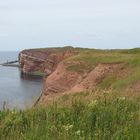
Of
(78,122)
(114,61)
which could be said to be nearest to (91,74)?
(114,61)

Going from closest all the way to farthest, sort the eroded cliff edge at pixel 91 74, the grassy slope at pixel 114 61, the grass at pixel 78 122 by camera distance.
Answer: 1. the grass at pixel 78 122
2. the grassy slope at pixel 114 61
3. the eroded cliff edge at pixel 91 74

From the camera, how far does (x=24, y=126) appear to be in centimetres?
866

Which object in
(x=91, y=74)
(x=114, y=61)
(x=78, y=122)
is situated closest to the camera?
(x=78, y=122)

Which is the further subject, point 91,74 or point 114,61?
point 114,61

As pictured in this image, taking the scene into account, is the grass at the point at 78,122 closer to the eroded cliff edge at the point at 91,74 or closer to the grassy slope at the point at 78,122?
the grassy slope at the point at 78,122

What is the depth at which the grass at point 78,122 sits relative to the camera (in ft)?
24.0

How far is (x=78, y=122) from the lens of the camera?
8297 mm

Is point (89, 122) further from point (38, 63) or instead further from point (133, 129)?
point (38, 63)

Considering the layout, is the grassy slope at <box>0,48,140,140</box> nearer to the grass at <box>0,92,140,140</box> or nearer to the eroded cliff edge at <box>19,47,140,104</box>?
the grass at <box>0,92,140,140</box>

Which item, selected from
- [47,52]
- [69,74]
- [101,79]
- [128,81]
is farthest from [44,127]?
[47,52]

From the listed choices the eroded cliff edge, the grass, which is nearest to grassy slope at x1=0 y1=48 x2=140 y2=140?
the grass

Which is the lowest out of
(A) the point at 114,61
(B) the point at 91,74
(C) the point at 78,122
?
(B) the point at 91,74

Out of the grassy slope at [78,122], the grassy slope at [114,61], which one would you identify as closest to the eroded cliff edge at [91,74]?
the grassy slope at [114,61]

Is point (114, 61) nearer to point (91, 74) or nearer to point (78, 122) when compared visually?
point (91, 74)
